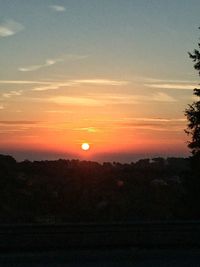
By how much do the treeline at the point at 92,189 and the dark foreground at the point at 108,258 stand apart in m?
16.6

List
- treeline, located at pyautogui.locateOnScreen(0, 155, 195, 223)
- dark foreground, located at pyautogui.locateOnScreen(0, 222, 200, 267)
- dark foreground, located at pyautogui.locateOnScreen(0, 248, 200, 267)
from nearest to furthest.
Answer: dark foreground, located at pyautogui.locateOnScreen(0, 248, 200, 267)
dark foreground, located at pyautogui.locateOnScreen(0, 222, 200, 267)
treeline, located at pyautogui.locateOnScreen(0, 155, 195, 223)

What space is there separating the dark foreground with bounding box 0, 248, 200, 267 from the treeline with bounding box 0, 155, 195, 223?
1664cm

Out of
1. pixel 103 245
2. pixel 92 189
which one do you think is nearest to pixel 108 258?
pixel 103 245

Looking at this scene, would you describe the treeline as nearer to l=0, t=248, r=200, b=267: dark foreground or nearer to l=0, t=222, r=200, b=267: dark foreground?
l=0, t=222, r=200, b=267: dark foreground

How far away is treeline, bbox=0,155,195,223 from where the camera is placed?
33.2 metres

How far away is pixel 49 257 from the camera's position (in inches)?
443

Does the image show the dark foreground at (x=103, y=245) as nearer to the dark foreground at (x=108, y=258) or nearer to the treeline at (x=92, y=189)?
the dark foreground at (x=108, y=258)

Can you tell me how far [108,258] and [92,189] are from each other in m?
31.5

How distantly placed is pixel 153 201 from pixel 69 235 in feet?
86.3

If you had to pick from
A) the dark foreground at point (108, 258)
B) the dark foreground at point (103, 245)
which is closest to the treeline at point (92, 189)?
the dark foreground at point (103, 245)

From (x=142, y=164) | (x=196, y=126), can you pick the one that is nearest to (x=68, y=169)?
(x=142, y=164)

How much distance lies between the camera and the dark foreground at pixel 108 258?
10859 millimetres

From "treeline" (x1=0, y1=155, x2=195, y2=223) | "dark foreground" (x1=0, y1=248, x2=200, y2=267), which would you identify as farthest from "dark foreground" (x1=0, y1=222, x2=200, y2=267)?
"treeline" (x1=0, y1=155, x2=195, y2=223)

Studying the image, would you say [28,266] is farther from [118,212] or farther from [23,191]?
[23,191]
